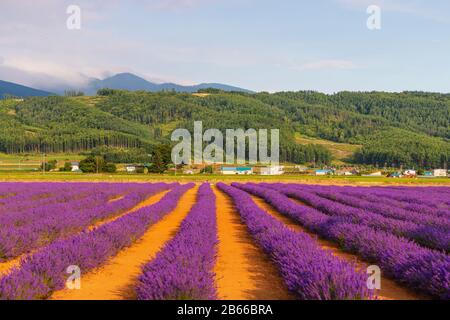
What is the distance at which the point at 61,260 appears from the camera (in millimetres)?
5965

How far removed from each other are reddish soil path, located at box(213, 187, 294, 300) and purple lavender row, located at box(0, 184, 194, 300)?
6.48 ft

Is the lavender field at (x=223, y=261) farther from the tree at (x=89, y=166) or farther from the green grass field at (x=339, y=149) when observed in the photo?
the green grass field at (x=339, y=149)

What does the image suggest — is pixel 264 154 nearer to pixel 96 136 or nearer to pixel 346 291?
pixel 96 136

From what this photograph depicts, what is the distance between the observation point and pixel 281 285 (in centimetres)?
575

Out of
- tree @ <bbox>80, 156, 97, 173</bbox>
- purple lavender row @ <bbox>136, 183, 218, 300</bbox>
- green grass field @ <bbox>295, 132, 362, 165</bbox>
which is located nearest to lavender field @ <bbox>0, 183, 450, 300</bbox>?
purple lavender row @ <bbox>136, 183, 218, 300</bbox>

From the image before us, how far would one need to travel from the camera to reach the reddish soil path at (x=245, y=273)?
5.30 m

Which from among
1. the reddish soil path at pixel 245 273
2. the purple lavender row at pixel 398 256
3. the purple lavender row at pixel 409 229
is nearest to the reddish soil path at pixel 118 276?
the reddish soil path at pixel 245 273

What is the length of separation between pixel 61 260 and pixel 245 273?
2.74m

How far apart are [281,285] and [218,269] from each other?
4.45 ft

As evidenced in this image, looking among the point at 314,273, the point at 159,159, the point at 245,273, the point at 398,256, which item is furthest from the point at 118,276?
the point at 159,159

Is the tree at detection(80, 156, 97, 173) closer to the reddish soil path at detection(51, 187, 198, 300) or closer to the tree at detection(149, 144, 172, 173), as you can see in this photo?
the tree at detection(149, 144, 172, 173)

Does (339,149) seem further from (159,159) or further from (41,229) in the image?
(41,229)

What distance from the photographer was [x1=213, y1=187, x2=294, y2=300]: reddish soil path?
5.30m

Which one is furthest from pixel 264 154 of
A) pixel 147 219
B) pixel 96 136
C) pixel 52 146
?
pixel 147 219
